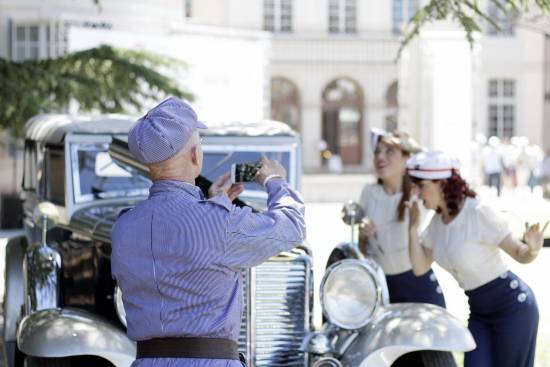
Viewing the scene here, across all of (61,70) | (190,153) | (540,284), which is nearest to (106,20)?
(61,70)

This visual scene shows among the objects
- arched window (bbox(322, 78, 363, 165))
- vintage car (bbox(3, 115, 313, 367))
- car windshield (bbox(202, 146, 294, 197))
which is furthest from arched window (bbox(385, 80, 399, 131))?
car windshield (bbox(202, 146, 294, 197))

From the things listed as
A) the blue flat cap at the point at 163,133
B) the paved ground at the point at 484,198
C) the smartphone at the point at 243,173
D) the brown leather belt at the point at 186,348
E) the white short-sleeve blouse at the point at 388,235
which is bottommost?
the paved ground at the point at 484,198

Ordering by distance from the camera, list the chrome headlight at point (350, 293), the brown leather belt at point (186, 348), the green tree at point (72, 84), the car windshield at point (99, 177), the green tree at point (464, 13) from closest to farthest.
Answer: the brown leather belt at point (186, 348) → the chrome headlight at point (350, 293) → the car windshield at point (99, 177) → the green tree at point (464, 13) → the green tree at point (72, 84)

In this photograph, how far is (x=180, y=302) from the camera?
12.0 ft

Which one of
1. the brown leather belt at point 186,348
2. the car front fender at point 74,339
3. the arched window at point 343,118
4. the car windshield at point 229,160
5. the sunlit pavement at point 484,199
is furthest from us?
the arched window at point 343,118

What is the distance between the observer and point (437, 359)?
6.21 metres

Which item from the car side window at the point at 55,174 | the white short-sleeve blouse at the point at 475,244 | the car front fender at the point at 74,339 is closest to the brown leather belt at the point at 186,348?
the car front fender at the point at 74,339

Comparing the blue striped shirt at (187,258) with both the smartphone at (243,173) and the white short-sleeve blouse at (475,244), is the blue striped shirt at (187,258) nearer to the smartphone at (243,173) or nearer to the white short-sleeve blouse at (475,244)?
the smartphone at (243,173)

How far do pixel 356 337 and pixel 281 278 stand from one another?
52 centimetres

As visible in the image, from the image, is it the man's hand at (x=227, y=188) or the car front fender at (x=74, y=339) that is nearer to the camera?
the man's hand at (x=227, y=188)

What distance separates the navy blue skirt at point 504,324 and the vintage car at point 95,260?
2.95ft

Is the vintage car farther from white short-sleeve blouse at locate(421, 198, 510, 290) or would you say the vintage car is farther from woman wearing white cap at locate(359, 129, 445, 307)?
white short-sleeve blouse at locate(421, 198, 510, 290)

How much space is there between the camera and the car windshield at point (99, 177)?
7336 mm

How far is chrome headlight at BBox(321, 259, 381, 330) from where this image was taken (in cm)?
627
